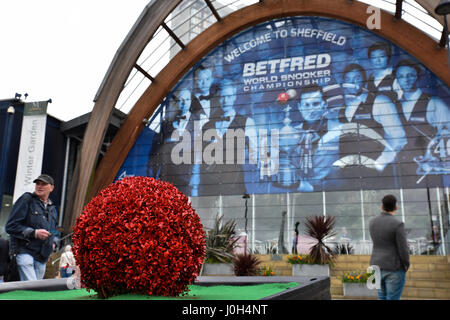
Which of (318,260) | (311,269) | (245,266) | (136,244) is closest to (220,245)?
(245,266)

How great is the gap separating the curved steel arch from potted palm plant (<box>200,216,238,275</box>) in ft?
26.0

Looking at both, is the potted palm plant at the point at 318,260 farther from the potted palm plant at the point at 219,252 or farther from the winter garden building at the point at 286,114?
the winter garden building at the point at 286,114

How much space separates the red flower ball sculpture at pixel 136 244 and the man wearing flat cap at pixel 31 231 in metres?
1.91

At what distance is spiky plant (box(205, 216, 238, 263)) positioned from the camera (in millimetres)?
13633

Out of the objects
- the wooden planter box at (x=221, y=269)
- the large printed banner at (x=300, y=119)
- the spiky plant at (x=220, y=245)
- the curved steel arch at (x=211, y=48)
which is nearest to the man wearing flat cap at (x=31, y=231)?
the wooden planter box at (x=221, y=269)

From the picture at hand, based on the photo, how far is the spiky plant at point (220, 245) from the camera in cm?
1363

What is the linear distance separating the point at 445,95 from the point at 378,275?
1499 cm

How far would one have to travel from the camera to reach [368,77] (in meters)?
18.0

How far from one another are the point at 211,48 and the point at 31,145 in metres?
9.73

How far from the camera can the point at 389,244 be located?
4809mm

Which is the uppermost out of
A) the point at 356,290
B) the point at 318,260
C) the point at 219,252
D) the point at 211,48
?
the point at 211,48

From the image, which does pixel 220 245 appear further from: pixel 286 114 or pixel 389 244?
pixel 389 244

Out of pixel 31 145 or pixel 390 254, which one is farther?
pixel 31 145
